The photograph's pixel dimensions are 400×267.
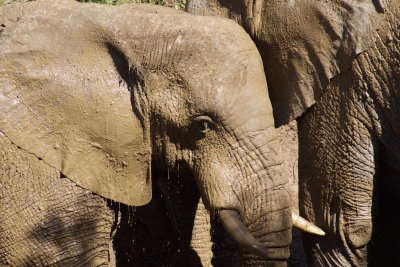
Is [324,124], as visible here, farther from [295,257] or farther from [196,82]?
[295,257]

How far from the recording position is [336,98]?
4.30 meters

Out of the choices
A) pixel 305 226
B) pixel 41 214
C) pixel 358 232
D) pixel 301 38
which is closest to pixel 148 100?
pixel 41 214

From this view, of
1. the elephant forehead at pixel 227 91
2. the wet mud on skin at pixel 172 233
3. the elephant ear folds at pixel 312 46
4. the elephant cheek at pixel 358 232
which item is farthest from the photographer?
the wet mud on skin at pixel 172 233

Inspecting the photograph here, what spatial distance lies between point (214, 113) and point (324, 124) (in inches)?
25.1

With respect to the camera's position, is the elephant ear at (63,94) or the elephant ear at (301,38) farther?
the elephant ear at (301,38)

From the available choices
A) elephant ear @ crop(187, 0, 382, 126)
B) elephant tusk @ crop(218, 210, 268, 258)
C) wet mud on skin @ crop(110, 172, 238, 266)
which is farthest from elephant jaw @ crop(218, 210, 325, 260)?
elephant ear @ crop(187, 0, 382, 126)

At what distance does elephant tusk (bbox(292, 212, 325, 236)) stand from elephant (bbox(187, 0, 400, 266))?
0.21 ft

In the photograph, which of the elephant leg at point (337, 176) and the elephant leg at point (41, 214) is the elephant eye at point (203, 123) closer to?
the elephant leg at point (41, 214)

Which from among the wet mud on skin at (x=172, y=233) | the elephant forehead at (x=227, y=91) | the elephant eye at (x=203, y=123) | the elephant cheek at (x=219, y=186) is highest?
the elephant forehead at (x=227, y=91)

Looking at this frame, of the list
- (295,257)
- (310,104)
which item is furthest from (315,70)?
(295,257)

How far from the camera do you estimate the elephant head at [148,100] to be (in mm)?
3959

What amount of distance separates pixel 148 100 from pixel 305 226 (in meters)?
0.94

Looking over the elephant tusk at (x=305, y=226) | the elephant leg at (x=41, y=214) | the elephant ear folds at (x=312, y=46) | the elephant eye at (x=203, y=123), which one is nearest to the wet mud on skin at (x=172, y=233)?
the elephant leg at (x=41, y=214)

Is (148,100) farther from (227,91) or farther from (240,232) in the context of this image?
(240,232)
